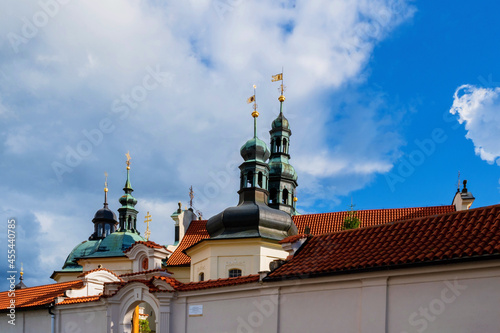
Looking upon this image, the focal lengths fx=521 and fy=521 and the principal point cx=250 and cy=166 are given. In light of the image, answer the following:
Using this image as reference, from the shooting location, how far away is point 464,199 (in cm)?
3172

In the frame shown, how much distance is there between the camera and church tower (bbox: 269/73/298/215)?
40.7 metres

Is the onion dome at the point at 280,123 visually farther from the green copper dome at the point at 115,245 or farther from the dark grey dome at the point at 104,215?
the dark grey dome at the point at 104,215

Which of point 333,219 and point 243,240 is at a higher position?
point 333,219

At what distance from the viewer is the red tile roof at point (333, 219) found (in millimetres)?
32812

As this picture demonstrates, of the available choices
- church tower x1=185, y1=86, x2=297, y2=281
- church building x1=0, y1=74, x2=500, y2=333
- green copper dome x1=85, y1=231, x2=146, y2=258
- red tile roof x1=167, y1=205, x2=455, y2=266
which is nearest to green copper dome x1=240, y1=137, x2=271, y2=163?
church tower x1=185, y1=86, x2=297, y2=281

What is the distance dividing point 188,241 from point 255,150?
10339 mm

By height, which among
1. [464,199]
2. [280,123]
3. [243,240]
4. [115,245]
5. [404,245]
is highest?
[280,123]

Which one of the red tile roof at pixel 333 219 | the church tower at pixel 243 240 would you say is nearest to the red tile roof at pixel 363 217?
the red tile roof at pixel 333 219

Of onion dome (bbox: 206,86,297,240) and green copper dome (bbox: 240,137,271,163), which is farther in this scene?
green copper dome (bbox: 240,137,271,163)

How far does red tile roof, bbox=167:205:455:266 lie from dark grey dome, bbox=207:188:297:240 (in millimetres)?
7611

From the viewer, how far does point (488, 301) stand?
1127 centimetres

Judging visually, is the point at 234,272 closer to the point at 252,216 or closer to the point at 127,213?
the point at 252,216

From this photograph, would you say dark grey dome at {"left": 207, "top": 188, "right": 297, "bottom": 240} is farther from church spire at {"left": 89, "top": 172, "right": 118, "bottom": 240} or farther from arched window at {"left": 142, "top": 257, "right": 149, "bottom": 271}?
church spire at {"left": 89, "top": 172, "right": 118, "bottom": 240}

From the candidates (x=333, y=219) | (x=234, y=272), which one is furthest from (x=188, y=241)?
(x=234, y=272)
